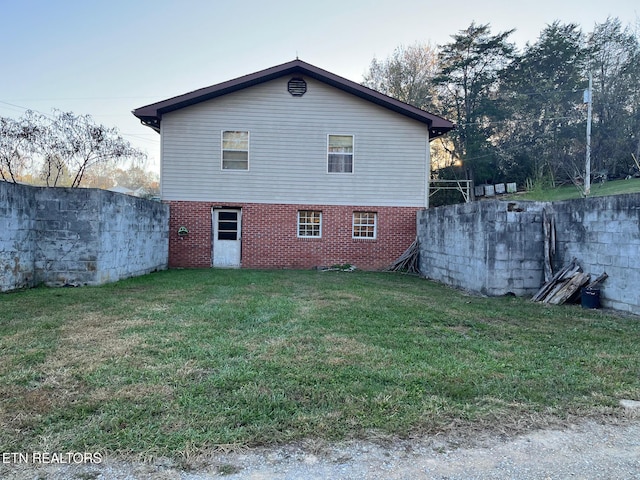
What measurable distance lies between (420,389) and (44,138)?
15058mm

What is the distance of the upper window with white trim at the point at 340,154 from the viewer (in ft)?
40.9

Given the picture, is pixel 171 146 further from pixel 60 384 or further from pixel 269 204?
pixel 60 384

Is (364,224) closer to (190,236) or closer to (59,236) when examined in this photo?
(190,236)

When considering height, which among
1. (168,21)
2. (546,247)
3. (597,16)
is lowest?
(546,247)

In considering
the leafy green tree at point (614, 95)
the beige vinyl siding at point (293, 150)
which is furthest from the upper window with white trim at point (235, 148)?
the leafy green tree at point (614, 95)

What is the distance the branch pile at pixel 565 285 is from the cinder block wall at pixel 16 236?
9.47m

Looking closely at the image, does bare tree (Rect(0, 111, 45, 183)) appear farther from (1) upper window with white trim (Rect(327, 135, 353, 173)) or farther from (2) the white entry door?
(1) upper window with white trim (Rect(327, 135, 353, 173))

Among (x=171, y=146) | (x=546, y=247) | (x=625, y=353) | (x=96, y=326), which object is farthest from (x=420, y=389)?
(x=171, y=146)

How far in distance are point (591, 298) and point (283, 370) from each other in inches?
225

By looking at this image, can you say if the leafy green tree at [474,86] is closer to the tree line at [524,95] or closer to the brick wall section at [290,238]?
the tree line at [524,95]

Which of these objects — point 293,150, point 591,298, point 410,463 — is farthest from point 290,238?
point 410,463

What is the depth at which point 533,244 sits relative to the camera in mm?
7668

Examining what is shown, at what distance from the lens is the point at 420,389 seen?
9.71 feet

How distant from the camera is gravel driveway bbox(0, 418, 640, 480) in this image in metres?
1.96
